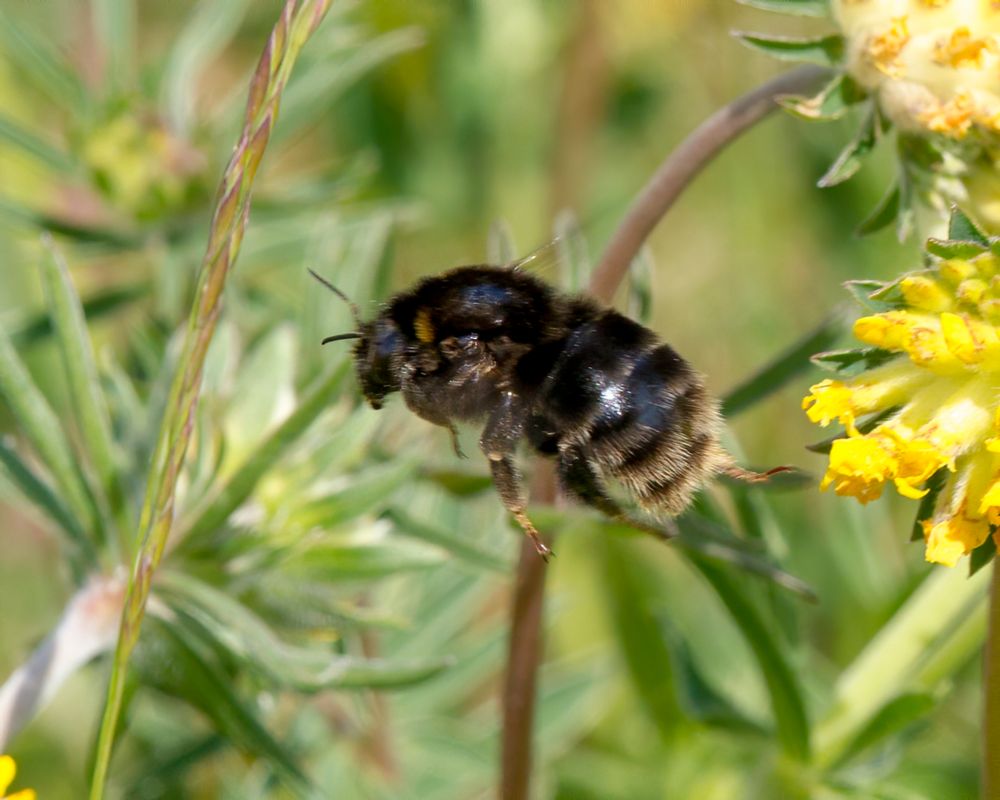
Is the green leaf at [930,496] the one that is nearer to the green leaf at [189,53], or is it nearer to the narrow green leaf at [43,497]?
the narrow green leaf at [43,497]

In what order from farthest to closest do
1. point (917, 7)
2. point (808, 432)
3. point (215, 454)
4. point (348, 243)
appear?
point (808, 432)
point (348, 243)
point (215, 454)
point (917, 7)

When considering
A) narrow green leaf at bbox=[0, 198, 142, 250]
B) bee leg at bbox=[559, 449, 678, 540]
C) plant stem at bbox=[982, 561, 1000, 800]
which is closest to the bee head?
bee leg at bbox=[559, 449, 678, 540]

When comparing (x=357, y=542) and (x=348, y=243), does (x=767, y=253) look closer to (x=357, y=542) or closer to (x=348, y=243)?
(x=348, y=243)

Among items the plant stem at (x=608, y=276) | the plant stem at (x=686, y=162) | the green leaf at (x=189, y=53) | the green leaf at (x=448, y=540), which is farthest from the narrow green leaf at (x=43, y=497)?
the green leaf at (x=189, y=53)

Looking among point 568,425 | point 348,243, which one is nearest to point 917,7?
point 568,425

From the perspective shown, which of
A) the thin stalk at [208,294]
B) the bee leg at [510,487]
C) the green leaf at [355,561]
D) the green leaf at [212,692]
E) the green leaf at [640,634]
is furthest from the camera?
the green leaf at [640,634]

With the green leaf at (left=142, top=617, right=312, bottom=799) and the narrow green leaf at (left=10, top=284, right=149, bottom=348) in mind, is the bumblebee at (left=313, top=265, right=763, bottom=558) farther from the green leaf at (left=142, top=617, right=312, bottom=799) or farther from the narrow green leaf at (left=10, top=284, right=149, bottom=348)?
the narrow green leaf at (left=10, top=284, right=149, bottom=348)
